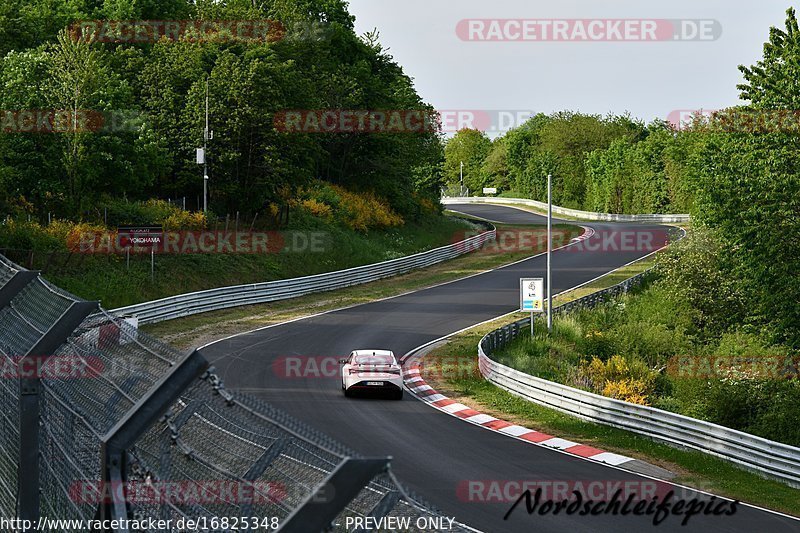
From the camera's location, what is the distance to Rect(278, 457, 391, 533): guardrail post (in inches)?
133

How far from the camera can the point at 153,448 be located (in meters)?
5.05

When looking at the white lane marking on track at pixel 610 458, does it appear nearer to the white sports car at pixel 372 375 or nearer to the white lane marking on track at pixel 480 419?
the white lane marking on track at pixel 480 419

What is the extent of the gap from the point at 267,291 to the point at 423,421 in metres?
20.2

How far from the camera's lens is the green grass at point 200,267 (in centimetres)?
3441

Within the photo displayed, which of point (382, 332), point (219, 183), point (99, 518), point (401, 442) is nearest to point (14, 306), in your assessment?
point (99, 518)

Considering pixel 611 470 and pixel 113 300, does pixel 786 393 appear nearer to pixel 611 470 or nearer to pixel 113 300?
pixel 611 470

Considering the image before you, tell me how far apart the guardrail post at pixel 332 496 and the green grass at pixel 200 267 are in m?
30.5

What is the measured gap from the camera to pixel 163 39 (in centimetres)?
5088

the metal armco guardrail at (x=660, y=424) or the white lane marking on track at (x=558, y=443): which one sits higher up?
the metal armco guardrail at (x=660, y=424)

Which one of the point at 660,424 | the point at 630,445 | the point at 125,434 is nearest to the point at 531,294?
the point at 660,424

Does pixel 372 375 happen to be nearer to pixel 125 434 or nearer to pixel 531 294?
pixel 531 294

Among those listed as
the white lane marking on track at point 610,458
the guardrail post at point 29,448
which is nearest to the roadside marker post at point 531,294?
the white lane marking on track at point 610,458

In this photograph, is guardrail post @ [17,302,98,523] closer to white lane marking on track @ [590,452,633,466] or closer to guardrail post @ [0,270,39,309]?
guardrail post @ [0,270,39,309]

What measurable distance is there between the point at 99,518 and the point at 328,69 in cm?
6223
